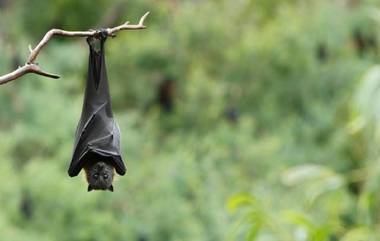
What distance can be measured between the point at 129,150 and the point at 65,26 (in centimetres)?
394

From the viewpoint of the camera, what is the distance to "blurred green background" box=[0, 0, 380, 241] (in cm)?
1467

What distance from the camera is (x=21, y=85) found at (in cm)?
1650

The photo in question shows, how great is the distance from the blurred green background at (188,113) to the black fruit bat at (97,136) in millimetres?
8308

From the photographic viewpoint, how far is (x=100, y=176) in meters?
3.95

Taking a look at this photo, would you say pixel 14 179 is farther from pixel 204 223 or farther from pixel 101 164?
pixel 101 164

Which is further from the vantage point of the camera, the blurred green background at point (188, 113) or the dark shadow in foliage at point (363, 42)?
the dark shadow in foliage at point (363, 42)

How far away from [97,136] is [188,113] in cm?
1401

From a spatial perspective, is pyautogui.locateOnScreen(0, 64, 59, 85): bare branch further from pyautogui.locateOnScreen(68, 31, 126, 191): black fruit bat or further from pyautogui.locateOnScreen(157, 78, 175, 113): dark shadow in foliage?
pyautogui.locateOnScreen(157, 78, 175, 113): dark shadow in foliage

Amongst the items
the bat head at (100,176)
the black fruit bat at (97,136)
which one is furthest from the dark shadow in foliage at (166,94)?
the bat head at (100,176)

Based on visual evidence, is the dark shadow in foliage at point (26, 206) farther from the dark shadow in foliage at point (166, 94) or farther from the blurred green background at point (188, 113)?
the dark shadow in foliage at point (166, 94)

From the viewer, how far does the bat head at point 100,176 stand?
153 inches

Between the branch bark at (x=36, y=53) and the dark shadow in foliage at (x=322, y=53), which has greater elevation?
the dark shadow in foliage at (x=322, y=53)

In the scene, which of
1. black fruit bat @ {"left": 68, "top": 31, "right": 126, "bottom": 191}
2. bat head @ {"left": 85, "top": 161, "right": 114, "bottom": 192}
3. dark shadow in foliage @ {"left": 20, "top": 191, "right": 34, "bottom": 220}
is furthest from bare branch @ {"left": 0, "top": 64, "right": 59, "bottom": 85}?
dark shadow in foliage @ {"left": 20, "top": 191, "right": 34, "bottom": 220}

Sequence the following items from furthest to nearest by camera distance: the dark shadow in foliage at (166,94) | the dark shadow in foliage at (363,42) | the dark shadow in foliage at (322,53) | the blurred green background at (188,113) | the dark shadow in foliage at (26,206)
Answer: the dark shadow in foliage at (363,42) → the dark shadow in foliage at (322,53) → the dark shadow in foliage at (166,94) → the blurred green background at (188,113) → the dark shadow in foliage at (26,206)
